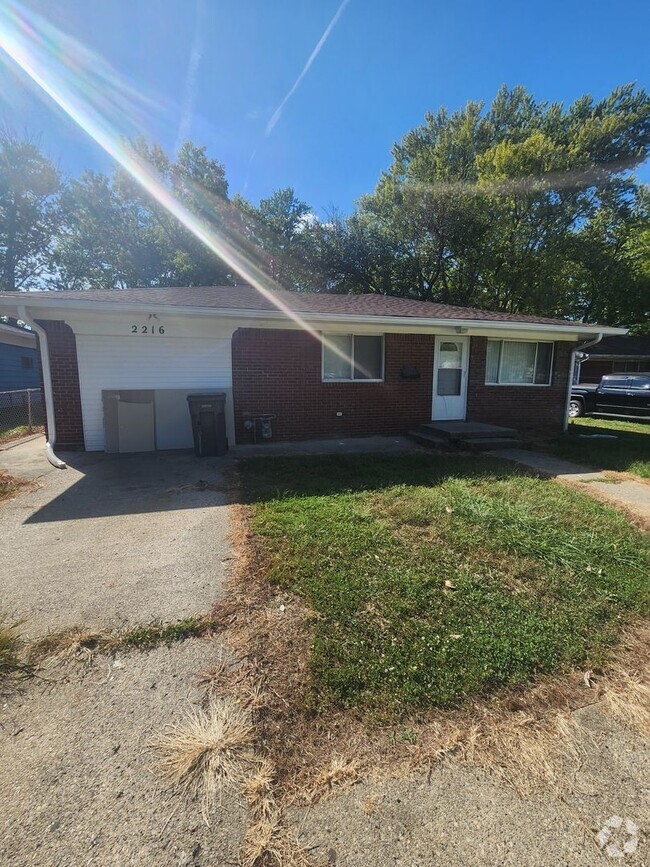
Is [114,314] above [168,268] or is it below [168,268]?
below

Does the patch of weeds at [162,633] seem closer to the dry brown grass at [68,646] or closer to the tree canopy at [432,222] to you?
the dry brown grass at [68,646]

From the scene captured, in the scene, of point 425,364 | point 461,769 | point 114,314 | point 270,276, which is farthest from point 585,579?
point 270,276

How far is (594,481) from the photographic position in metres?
5.84

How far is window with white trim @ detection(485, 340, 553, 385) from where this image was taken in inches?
374

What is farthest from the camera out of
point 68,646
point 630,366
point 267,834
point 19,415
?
point 630,366

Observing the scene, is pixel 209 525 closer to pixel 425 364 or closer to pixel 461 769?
pixel 461 769

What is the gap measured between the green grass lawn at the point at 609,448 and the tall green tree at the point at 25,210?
27075mm

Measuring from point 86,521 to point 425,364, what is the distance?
717cm

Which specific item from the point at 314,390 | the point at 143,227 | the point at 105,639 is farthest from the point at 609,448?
the point at 143,227

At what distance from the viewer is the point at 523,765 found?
163 centimetres

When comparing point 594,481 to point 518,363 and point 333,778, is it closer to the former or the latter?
point 518,363

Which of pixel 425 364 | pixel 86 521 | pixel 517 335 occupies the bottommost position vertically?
pixel 86 521

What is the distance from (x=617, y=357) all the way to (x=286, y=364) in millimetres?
20505

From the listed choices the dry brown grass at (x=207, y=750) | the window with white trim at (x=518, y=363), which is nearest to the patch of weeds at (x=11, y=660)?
the dry brown grass at (x=207, y=750)
